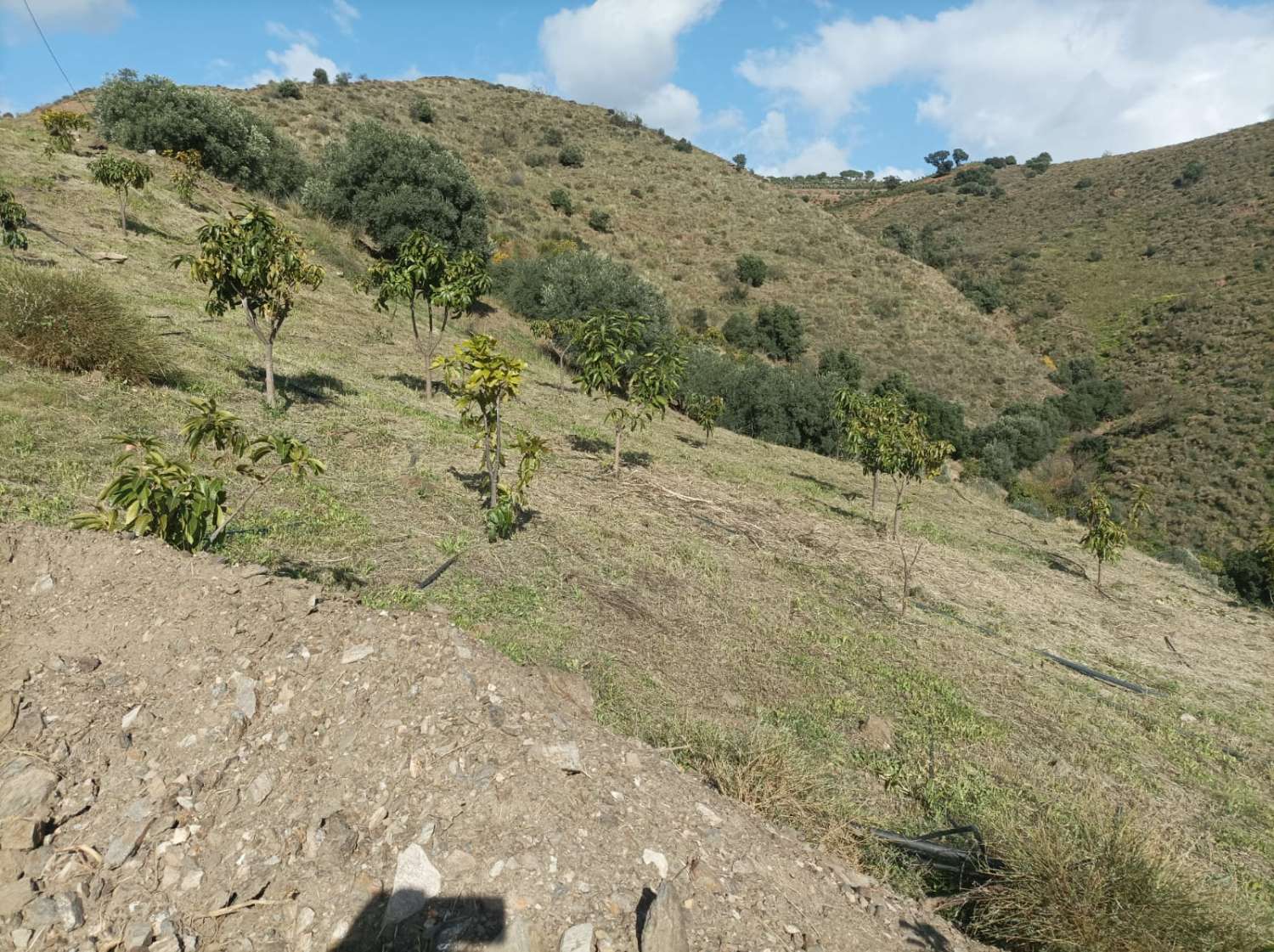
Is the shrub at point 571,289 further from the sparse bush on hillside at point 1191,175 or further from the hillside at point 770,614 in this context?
the sparse bush on hillside at point 1191,175

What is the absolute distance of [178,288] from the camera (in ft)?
48.7

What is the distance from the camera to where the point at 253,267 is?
29.9 feet

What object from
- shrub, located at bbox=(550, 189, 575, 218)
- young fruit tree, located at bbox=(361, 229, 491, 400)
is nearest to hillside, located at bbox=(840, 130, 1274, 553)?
young fruit tree, located at bbox=(361, 229, 491, 400)

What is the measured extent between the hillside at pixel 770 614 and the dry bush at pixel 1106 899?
4cm

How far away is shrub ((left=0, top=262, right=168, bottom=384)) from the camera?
27.9ft

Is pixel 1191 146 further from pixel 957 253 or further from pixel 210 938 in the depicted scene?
pixel 210 938

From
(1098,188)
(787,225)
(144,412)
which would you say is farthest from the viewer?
(1098,188)

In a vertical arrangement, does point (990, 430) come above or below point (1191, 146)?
below

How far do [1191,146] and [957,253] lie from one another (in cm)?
2273

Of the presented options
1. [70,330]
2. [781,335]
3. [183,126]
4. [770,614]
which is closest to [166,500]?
[770,614]

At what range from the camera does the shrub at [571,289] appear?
24.1 metres

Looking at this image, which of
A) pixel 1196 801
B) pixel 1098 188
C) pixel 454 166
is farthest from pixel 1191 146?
pixel 1196 801

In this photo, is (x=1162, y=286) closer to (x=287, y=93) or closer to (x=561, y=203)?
(x=561, y=203)

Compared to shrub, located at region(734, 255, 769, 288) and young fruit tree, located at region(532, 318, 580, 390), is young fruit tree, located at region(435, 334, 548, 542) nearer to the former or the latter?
young fruit tree, located at region(532, 318, 580, 390)
